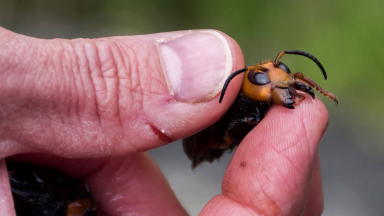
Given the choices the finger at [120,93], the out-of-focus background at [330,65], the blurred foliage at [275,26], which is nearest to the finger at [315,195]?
the finger at [120,93]

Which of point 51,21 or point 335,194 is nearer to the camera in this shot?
point 335,194

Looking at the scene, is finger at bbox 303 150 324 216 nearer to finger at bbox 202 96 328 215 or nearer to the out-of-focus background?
finger at bbox 202 96 328 215

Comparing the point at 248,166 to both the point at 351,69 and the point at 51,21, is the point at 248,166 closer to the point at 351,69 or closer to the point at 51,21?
the point at 351,69

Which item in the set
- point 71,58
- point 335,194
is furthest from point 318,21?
point 71,58

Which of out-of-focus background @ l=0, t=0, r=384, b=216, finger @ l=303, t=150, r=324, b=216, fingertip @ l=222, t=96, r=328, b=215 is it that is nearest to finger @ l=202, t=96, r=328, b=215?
fingertip @ l=222, t=96, r=328, b=215

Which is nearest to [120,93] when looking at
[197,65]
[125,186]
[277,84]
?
[197,65]

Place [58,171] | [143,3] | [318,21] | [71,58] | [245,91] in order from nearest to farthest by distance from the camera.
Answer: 1. [71,58]
2. [245,91]
3. [58,171]
4. [318,21]
5. [143,3]
